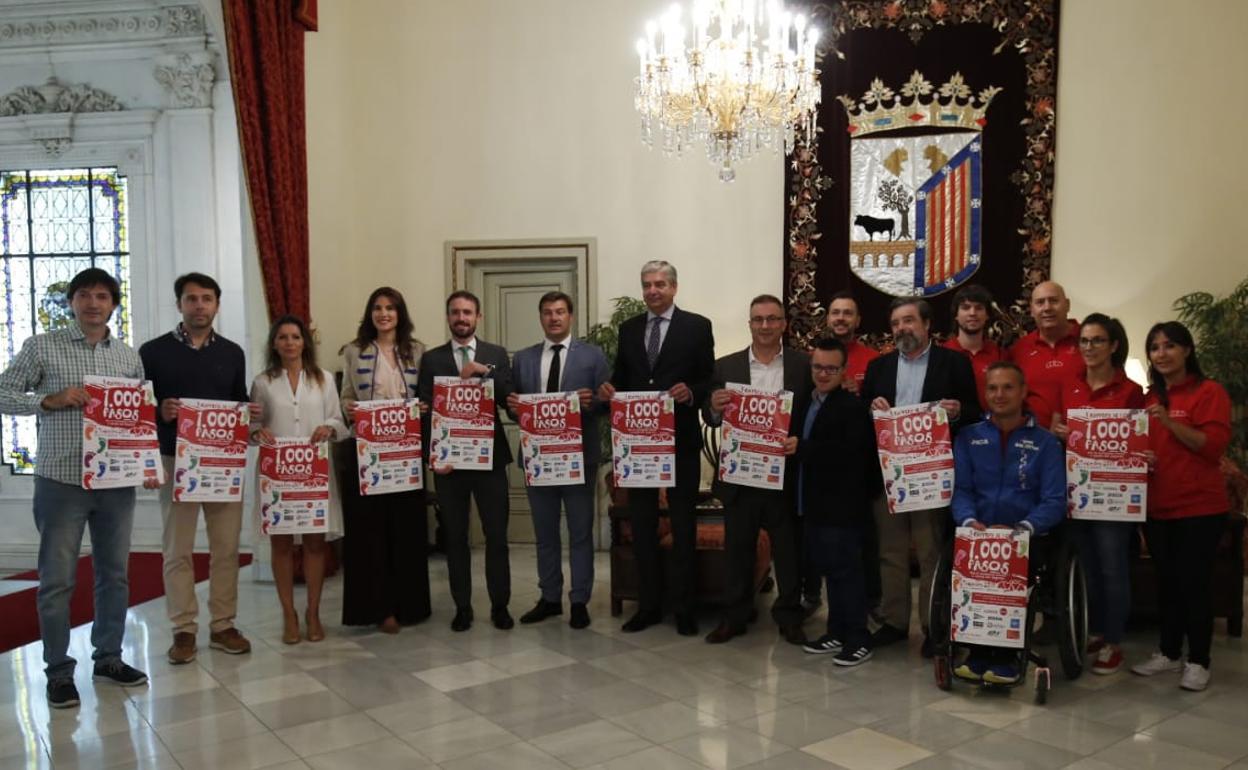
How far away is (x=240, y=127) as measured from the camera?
18.2 feet

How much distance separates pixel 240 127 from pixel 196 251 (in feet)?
6.26

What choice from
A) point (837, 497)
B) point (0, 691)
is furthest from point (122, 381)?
point (837, 497)

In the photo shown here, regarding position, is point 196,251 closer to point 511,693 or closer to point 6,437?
point 6,437

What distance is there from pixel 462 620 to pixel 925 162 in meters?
4.30

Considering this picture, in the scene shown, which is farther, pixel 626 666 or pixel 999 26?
pixel 999 26

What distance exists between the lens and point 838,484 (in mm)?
4242

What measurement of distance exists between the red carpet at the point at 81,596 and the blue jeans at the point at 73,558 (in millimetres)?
777

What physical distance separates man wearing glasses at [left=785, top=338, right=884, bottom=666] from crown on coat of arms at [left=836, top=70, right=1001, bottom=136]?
2.95 metres

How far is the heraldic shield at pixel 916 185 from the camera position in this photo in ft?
21.5

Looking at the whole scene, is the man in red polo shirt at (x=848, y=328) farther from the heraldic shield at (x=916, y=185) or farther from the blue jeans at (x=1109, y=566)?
the heraldic shield at (x=916, y=185)

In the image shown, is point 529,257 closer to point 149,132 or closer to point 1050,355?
point 149,132

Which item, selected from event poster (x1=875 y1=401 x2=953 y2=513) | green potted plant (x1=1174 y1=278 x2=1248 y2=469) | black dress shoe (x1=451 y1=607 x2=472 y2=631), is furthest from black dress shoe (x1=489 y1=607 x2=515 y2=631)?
green potted plant (x1=1174 y1=278 x2=1248 y2=469)


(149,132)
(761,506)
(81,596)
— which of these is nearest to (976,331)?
(761,506)

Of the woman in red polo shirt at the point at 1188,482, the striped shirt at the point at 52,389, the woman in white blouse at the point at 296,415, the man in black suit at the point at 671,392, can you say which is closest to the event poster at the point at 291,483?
the woman in white blouse at the point at 296,415
